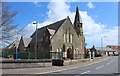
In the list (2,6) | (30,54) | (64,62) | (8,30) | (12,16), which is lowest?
(64,62)

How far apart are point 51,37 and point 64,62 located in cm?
1260

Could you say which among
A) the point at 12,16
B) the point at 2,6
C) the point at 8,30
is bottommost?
the point at 8,30

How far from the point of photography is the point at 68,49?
124 ft

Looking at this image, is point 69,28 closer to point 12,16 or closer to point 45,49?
point 45,49

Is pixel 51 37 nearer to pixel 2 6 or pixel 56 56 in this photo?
pixel 56 56

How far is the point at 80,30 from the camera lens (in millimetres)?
46906

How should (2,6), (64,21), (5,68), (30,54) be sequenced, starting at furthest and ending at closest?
(64,21) → (30,54) → (5,68) → (2,6)

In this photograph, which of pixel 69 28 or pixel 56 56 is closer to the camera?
pixel 56 56

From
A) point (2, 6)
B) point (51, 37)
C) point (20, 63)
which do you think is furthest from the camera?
point (51, 37)

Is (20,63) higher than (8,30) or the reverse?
the reverse

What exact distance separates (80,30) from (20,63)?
1349 inches

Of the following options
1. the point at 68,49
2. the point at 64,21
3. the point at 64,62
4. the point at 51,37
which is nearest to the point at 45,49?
the point at 51,37

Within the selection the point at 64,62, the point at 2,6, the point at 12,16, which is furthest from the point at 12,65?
the point at 64,62

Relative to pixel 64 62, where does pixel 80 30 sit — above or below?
above
